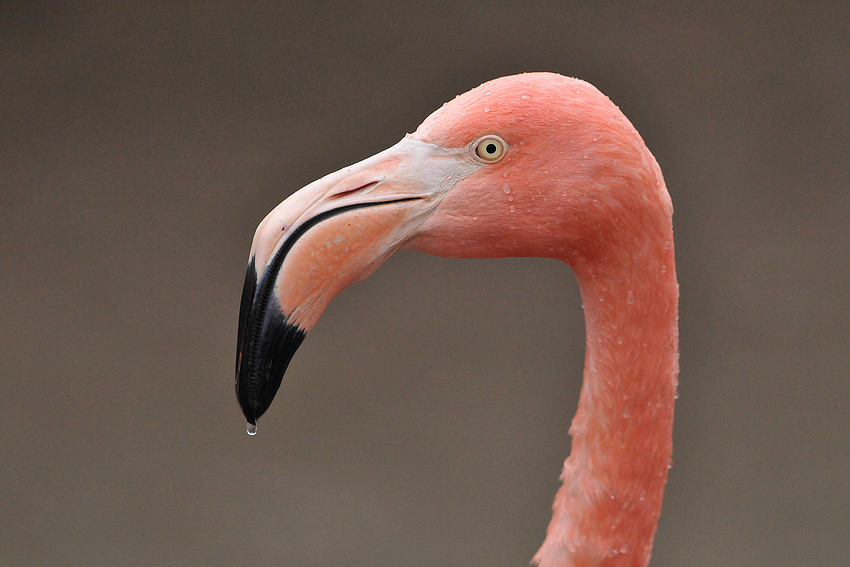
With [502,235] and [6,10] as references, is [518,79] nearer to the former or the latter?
[502,235]

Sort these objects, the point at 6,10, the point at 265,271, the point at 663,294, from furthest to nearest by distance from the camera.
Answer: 1. the point at 6,10
2. the point at 663,294
3. the point at 265,271

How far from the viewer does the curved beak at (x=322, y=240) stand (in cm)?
78

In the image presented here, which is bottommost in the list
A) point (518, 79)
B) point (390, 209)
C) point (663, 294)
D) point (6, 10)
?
point (663, 294)

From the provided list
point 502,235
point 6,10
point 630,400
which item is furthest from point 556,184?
point 6,10

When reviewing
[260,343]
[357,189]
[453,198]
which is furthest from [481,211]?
[260,343]

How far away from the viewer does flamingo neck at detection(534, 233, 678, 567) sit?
0.89 meters

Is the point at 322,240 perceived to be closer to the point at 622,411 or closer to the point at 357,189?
the point at 357,189

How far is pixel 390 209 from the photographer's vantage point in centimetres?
80

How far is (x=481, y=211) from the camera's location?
0.82 metres

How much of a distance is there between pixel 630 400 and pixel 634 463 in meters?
0.09

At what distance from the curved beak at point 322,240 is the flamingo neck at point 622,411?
0.74 feet

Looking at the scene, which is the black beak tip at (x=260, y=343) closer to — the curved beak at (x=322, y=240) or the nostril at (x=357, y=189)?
the curved beak at (x=322, y=240)

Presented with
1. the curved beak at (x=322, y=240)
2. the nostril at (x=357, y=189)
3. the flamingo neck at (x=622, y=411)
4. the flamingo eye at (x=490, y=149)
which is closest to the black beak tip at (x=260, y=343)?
the curved beak at (x=322, y=240)

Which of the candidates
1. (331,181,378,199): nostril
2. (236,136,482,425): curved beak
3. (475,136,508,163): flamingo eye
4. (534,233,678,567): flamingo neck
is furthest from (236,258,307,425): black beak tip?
(534,233,678,567): flamingo neck
